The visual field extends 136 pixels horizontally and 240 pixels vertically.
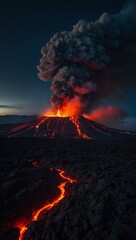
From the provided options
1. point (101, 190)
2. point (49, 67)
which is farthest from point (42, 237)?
point (49, 67)

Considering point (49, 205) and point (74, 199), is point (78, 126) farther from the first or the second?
point (74, 199)

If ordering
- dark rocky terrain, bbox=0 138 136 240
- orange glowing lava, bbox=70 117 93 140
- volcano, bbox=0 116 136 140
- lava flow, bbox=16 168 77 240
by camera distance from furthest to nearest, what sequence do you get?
1. volcano, bbox=0 116 136 140
2. orange glowing lava, bbox=70 117 93 140
3. lava flow, bbox=16 168 77 240
4. dark rocky terrain, bbox=0 138 136 240

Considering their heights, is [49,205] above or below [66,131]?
below

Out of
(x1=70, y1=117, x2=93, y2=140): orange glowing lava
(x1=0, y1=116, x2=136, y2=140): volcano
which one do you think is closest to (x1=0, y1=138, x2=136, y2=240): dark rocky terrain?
(x1=70, y1=117, x2=93, y2=140): orange glowing lava

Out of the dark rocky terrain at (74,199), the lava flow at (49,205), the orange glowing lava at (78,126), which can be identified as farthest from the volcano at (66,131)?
the lava flow at (49,205)

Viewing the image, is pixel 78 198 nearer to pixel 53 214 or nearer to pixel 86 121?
pixel 53 214

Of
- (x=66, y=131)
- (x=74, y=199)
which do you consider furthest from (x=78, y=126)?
(x=74, y=199)

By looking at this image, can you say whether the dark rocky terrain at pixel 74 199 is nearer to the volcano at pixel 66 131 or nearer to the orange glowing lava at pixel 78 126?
the orange glowing lava at pixel 78 126

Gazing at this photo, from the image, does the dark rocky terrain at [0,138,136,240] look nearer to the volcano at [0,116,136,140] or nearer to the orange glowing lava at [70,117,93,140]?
the orange glowing lava at [70,117,93,140]
